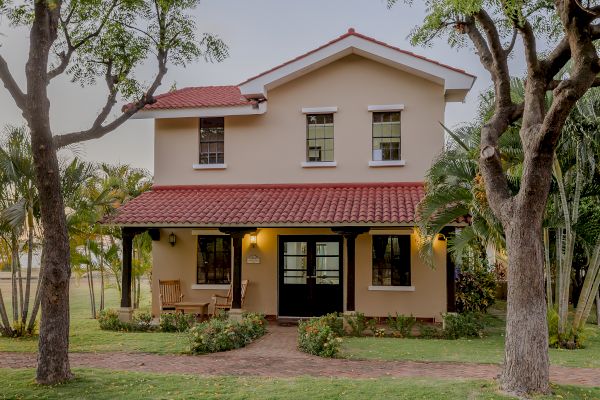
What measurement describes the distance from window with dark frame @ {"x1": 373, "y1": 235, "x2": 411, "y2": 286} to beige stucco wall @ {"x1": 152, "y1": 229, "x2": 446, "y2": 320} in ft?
0.60

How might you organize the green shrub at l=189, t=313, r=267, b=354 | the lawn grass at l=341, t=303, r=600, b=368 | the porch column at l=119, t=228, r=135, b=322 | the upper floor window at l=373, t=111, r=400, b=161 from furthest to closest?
the upper floor window at l=373, t=111, r=400, b=161 → the porch column at l=119, t=228, r=135, b=322 → the green shrub at l=189, t=313, r=267, b=354 → the lawn grass at l=341, t=303, r=600, b=368

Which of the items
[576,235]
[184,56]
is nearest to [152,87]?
[184,56]

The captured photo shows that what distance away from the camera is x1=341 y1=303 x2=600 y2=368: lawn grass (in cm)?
1080

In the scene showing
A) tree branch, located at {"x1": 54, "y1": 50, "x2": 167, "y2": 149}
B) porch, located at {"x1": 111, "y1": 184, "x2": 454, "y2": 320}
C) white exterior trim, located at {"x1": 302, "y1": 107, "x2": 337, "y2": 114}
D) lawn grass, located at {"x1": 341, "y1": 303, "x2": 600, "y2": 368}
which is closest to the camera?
tree branch, located at {"x1": 54, "y1": 50, "x2": 167, "y2": 149}

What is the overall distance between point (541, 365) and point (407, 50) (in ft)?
34.4

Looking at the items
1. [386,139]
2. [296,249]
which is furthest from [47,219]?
[386,139]

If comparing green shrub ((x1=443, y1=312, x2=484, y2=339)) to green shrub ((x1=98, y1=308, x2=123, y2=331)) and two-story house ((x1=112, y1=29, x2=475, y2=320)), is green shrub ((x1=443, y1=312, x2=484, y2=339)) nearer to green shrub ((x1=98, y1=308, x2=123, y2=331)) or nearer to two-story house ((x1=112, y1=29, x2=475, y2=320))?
two-story house ((x1=112, y1=29, x2=475, y2=320))

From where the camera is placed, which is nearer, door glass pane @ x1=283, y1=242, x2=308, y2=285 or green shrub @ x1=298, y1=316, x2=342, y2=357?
green shrub @ x1=298, y1=316, x2=342, y2=357

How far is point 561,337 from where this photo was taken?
12305mm

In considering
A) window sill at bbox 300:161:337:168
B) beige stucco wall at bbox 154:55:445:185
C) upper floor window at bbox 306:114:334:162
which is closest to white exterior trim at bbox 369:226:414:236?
beige stucco wall at bbox 154:55:445:185

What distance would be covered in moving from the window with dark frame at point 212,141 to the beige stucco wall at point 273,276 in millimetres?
2341

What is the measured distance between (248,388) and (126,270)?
7818 millimetres

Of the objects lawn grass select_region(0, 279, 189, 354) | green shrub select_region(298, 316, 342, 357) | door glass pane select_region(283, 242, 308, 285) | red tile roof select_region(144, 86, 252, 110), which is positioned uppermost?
red tile roof select_region(144, 86, 252, 110)

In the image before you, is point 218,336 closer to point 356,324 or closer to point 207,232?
point 356,324
